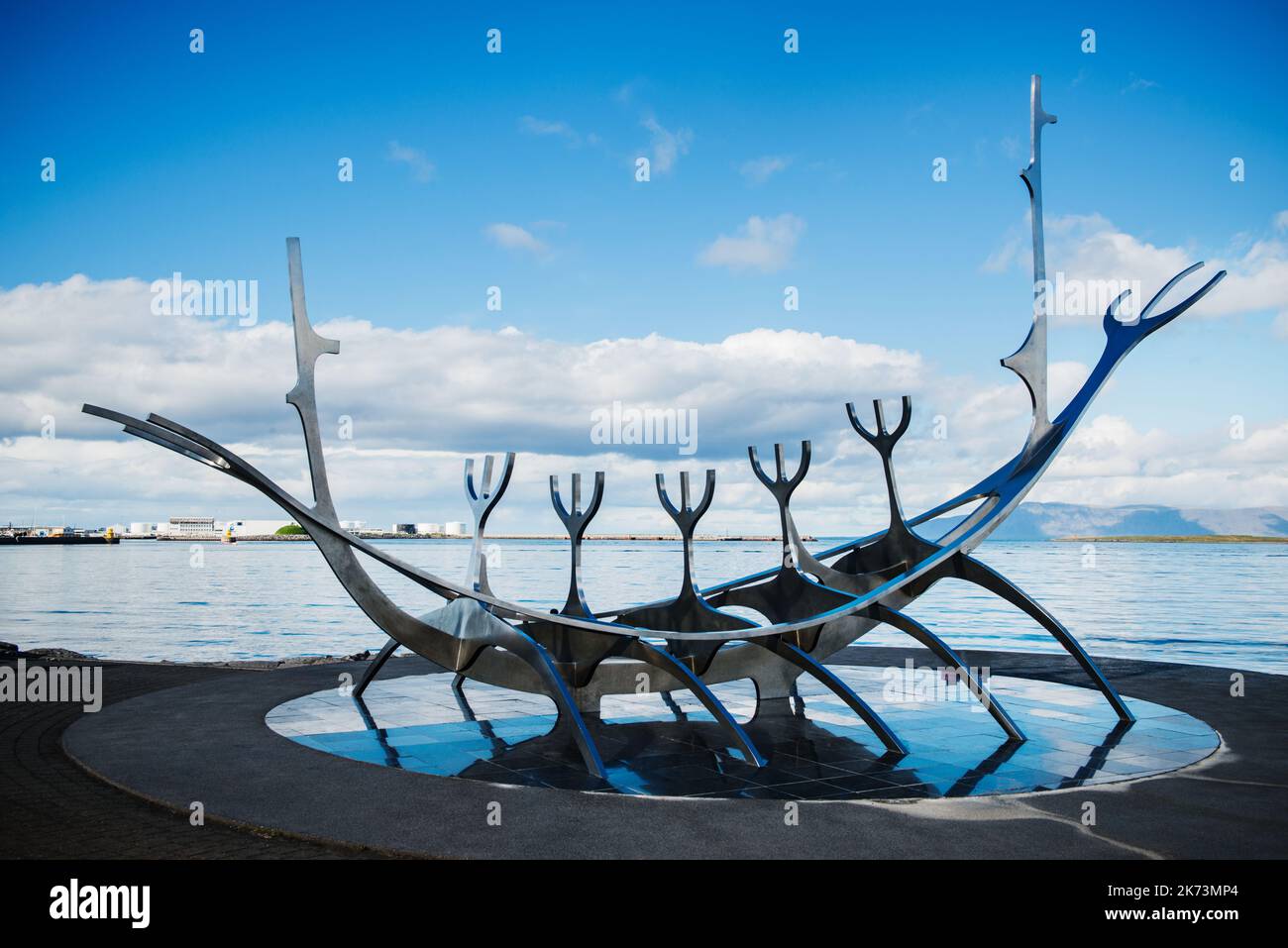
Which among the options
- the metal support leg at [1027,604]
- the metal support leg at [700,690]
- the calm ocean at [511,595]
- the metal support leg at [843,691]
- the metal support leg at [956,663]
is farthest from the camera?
the calm ocean at [511,595]

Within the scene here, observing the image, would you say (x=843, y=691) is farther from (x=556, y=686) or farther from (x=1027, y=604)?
(x=556, y=686)

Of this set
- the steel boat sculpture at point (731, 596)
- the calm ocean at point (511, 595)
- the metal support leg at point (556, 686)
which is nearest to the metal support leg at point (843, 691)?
the steel boat sculpture at point (731, 596)

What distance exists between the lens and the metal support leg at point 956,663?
1035 centimetres

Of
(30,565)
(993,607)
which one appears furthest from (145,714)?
(30,565)

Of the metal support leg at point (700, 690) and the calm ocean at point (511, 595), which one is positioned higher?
the metal support leg at point (700, 690)

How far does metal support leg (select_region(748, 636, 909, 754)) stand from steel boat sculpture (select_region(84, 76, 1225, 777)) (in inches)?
0.7

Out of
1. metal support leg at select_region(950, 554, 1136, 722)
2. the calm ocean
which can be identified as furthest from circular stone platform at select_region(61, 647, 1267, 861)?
the calm ocean

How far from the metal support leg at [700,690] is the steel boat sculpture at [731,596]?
0.02m

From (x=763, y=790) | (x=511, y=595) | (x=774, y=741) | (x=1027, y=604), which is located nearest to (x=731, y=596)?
(x=774, y=741)

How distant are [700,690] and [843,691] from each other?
5.16 feet

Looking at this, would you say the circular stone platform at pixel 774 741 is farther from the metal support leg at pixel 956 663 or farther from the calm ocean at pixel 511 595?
the calm ocean at pixel 511 595

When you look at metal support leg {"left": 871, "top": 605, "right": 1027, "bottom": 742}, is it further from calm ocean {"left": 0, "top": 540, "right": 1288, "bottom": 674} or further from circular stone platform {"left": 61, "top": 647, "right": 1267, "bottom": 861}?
calm ocean {"left": 0, "top": 540, "right": 1288, "bottom": 674}
